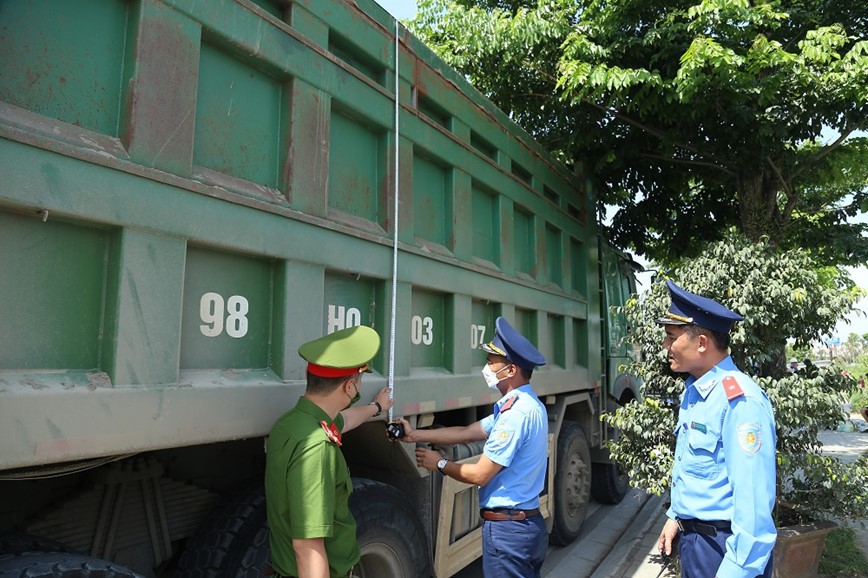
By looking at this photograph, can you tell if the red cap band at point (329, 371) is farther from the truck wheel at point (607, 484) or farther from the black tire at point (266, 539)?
the truck wheel at point (607, 484)

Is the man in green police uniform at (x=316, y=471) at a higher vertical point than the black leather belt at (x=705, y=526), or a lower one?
higher

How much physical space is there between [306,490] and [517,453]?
3.78 feet

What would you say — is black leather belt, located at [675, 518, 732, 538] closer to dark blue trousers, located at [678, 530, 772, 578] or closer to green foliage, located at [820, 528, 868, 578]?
dark blue trousers, located at [678, 530, 772, 578]

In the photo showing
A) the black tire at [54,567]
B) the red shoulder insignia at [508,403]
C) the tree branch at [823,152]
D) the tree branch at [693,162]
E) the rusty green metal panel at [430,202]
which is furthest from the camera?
the tree branch at [693,162]

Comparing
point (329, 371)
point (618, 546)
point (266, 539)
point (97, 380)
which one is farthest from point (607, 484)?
point (97, 380)

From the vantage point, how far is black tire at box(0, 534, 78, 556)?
1.51 m

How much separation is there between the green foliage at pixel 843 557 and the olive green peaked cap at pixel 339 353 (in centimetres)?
427

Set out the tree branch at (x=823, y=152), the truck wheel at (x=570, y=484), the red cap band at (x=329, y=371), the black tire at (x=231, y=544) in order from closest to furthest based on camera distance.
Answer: the red cap band at (x=329, y=371)
the black tire at (x=231, y=544)
the truck wheel at (x=570, y=484)
the tree branch at (x=823, y=152)

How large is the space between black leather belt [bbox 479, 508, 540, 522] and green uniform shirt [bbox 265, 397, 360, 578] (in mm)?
784

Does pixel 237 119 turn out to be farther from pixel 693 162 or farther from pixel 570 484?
pixel 693 162

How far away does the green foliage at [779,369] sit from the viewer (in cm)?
388

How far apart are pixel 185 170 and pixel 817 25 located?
221 inches

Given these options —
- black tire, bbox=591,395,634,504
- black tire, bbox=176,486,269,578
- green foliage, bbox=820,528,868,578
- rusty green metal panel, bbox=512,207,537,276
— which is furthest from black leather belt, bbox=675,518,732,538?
black tire, bbox=591,395,634,504

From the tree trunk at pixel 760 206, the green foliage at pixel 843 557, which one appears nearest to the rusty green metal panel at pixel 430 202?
the green foliage at pixel 843 557
